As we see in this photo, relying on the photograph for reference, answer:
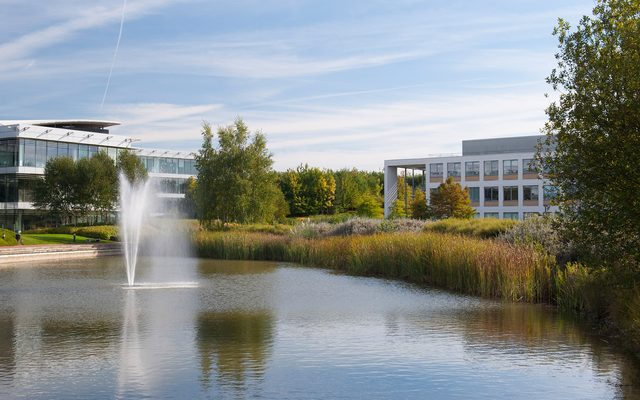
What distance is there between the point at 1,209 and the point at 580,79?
2325 inches

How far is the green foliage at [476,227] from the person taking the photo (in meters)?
27.2

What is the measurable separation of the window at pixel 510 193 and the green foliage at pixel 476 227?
4011cm

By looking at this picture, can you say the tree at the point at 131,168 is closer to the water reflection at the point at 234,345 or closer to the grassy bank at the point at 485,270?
the grassy bank at the point at 485,270

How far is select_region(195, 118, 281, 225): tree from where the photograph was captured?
49.2 m

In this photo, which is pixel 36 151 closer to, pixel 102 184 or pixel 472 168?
pixel 102 184

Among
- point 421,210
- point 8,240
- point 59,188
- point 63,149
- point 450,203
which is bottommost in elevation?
point 8,240

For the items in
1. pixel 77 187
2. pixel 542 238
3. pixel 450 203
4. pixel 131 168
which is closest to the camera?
pixel 542 238

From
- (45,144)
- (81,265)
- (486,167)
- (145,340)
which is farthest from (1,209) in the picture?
(145,340)

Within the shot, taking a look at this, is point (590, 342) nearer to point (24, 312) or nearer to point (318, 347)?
point (318, 347)

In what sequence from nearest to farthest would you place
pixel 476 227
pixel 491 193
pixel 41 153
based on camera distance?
pixel 476 227 < pixel 41 153 < pixel 491 193

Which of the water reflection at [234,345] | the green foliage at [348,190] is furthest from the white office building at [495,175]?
the water reflection at [234,345]

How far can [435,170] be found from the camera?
248ft

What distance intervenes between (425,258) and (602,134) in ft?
42.2

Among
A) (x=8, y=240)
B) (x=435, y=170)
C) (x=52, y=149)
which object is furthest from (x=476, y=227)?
(x=52, y=149)
